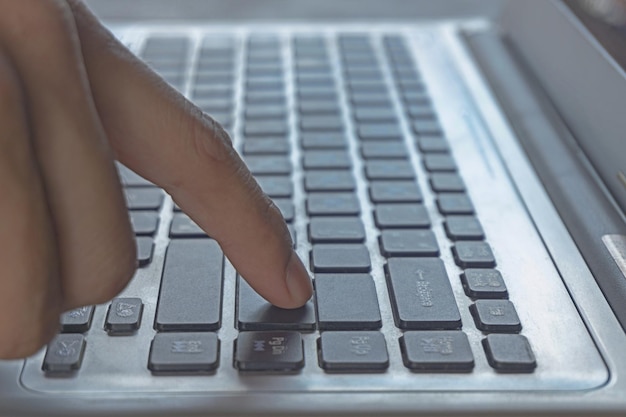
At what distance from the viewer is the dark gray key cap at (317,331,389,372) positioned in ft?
1.06

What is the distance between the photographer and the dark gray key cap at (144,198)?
0.44m

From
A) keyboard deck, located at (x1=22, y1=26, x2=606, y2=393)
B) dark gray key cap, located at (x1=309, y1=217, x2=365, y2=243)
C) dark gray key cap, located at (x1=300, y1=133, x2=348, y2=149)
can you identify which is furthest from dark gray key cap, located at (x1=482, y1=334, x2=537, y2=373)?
dark gray key cap, located at (x1=300, y1=133, x2=348, y2=149)

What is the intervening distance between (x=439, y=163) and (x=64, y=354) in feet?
0.86

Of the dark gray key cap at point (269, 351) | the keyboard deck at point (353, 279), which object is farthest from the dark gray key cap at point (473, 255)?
the dark gray key cap at point (269, 351)

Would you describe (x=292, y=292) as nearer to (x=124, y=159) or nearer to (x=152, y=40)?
(x=124, y=159)

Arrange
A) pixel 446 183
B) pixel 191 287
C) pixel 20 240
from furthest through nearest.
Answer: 1. pixel 446 183
2. pixel 191 287
3. pixel 20 240

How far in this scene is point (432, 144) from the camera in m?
0.52

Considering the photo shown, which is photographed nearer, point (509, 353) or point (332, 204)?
point (509, 353)

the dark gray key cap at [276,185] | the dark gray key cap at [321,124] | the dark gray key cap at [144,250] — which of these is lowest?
the dark gray key cap at [144,250]

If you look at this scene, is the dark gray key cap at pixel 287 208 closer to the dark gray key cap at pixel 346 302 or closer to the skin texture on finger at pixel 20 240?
the dark gray key cap at pixel 346 302

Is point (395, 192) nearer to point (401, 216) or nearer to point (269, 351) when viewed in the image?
point (401, 216)

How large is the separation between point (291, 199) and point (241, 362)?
0.50 feet

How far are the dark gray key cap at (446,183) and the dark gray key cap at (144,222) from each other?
161mm

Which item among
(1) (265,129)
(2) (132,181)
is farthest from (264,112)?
(2) (132,181)
